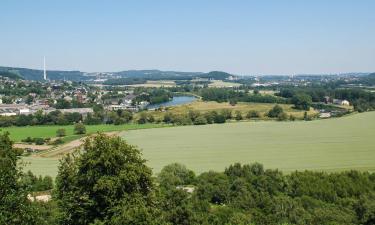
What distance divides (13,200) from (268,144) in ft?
153

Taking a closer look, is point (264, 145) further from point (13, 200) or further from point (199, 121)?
point (13, 200)

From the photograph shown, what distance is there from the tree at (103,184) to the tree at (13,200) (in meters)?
1.87

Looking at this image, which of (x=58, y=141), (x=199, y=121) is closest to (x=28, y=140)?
(x=58, y=141)

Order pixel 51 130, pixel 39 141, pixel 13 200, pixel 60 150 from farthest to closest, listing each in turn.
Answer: pixel 51 130
pixel 39 141
pixel 60 150
pixel 13 200

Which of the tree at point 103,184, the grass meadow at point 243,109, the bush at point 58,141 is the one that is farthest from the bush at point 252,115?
the tree at point 103,184

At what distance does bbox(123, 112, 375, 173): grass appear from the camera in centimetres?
4609

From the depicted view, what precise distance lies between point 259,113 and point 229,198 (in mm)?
58451

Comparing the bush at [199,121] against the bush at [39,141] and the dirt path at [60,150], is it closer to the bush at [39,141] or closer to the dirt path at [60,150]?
the dirt path at [60,150]

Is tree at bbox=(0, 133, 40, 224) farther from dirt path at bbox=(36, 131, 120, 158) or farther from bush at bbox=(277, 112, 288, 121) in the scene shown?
bush at bbox=(277, 112, 288, 121)

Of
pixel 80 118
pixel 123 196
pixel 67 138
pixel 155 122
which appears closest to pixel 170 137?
pixel 67 138

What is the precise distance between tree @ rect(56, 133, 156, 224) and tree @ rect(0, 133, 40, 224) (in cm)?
187

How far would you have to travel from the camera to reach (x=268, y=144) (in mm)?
56906

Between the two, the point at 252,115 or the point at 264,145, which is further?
the point at 252,115

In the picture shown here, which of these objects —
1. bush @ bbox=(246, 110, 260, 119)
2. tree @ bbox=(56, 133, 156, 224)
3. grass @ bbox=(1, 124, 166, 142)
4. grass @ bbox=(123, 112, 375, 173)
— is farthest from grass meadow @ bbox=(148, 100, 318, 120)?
tree @ bbox=(56, 133, 156, 224)
